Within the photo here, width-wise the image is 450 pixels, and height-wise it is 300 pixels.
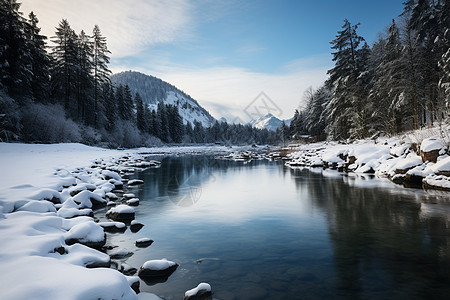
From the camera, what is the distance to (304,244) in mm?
5875

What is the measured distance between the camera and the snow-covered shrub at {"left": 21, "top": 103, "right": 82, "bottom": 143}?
84.2 ft

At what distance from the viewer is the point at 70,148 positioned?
84.3 ft

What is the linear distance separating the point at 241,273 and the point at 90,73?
44409 mm

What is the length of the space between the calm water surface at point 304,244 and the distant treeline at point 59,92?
20088 millimetres

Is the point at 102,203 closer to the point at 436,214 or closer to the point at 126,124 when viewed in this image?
the point at 436,214

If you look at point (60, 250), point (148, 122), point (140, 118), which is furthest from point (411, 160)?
point (148, 122)

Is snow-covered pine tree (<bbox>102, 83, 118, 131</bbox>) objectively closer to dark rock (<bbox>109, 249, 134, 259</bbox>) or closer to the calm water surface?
the calm water surface

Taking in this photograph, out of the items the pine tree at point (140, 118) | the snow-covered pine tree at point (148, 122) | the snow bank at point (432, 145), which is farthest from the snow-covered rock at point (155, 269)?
the snow-covered pine tree at point (148, 122)

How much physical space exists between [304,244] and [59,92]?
43.1 metres

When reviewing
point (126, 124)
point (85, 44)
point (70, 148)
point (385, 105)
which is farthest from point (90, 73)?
point (385, 105)

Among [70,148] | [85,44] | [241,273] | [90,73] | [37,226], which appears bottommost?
[241,273]

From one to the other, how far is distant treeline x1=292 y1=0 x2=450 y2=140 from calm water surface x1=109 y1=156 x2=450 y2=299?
33.7 ft

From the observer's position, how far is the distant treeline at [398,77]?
1955 centimetres

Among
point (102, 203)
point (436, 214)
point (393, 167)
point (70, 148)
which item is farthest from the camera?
point (70, 148)
